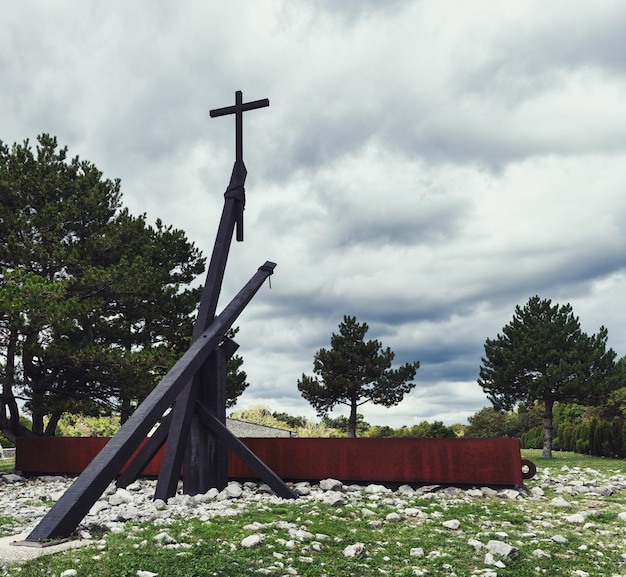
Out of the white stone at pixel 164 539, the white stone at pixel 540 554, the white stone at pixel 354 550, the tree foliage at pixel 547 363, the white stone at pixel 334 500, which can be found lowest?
the white stone at pixel 540 554

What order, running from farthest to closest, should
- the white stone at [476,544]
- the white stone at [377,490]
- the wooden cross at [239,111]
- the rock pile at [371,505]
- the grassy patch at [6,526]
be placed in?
the wooden cross at [239,111] → the white stone at [377,490] → the grassy patch at [6,526] → the rock pile at [371,505] → the white stone at [476,544]

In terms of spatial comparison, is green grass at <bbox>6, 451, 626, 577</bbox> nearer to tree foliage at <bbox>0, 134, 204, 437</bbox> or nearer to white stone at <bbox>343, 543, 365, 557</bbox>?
white stone at <bbox>343, 543, 365, 557</bbox>

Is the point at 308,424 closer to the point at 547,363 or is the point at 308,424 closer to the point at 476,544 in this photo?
the point at 547,363

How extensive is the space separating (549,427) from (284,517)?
938 inches

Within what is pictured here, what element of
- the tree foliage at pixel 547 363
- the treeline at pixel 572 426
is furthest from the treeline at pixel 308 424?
the tree foliage at pixel 547 363

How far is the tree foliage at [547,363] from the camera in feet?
86.4

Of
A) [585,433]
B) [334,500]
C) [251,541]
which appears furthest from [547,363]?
[251,541]

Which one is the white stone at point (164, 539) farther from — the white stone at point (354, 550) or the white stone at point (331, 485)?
the white stone at point (331, 485)

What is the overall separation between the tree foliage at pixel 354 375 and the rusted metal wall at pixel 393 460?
21081mm

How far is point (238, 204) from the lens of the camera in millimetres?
11531

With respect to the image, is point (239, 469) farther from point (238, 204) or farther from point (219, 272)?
point (238, 204)

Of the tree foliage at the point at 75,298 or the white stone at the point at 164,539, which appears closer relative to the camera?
the white stone at the point at 164,539

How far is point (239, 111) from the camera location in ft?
38.7

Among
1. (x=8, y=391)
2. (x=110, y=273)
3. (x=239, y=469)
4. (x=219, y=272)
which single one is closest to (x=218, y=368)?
(x=219, y=272)
